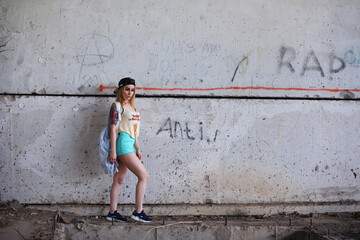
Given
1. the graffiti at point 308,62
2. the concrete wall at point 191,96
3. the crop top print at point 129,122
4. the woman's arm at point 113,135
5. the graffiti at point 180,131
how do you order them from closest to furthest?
1. the woman's arm at point 113,135
2. the crop top print at point 129,122
3. the concrete wall at point 191,96
4. the graffiti at point 180,131
5. the graffiti at point 308,62

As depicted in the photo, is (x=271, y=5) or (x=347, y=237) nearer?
(x=347, y=237)

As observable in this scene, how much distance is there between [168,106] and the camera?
15.2 feet

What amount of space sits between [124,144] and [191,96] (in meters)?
1.10

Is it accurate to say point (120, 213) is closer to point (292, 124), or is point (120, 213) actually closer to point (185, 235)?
point (185, 235)

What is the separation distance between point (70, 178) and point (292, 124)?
2892 mm

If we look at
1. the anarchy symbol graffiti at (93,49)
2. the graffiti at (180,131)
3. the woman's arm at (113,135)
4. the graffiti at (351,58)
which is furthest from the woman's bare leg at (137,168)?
the graffiti at (351,58)

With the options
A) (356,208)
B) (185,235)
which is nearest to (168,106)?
(185,235)

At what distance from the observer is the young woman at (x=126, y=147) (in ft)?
13.4

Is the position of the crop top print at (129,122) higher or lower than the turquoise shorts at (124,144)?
higher

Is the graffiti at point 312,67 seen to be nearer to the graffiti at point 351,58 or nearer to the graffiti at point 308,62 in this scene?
the graffiti at point 308,62

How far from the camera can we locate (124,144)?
4117mm

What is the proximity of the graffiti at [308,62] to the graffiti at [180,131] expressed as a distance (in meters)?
1.29

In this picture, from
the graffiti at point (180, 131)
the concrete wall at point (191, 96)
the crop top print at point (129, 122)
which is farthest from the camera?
the graffiti at point (180, 131)

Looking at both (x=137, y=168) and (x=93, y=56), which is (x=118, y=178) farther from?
(x=93, y=56)
